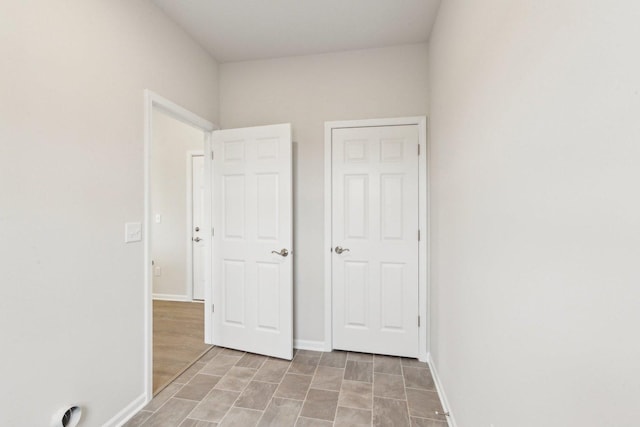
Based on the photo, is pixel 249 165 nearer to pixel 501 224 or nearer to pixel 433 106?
pixel 433 106

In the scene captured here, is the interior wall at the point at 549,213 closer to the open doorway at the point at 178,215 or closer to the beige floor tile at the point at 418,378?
the beige floor tile at the point at 418,378

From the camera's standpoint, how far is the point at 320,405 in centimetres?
187

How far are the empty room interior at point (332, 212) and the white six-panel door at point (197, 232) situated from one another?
444mm

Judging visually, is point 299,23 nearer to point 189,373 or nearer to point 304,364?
point 304,364

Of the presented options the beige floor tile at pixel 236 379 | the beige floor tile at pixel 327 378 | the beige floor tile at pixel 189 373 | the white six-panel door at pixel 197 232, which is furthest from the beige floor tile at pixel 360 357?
the white six-panel door at pixel 197 232

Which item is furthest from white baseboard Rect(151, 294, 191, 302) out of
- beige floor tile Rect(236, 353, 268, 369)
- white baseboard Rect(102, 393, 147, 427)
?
white baseboard Rect(102, 393, 147, 427)

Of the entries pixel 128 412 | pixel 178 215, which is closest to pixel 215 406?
pixel 128 412

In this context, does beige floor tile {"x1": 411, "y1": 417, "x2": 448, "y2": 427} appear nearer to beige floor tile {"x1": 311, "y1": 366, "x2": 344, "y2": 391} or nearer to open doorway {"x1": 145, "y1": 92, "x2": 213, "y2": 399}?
beige floor tile {"x1": 311, "y1": 366, "x2": 344, "y2": 391}

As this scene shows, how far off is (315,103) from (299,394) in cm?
242

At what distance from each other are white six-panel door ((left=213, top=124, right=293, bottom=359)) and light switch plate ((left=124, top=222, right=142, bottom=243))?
871 millimetres

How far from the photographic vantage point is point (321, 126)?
8.61ft

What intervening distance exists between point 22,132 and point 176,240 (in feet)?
9.90

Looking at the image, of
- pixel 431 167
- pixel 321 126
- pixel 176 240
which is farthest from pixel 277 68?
pixel 176 240

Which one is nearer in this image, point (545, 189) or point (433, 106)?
point (545, 189)
